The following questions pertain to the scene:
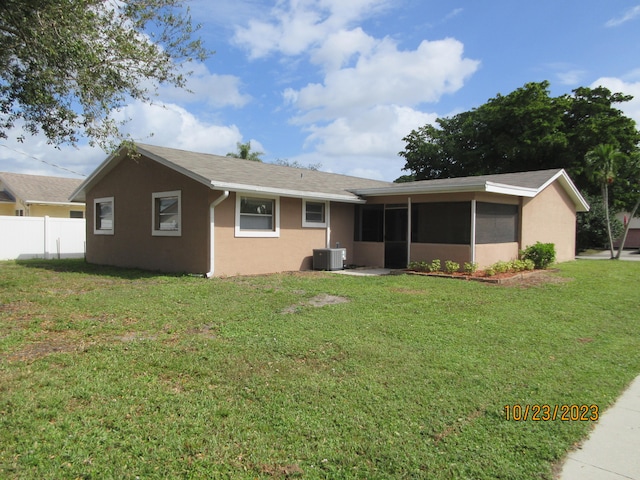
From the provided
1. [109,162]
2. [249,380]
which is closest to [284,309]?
[249,380]

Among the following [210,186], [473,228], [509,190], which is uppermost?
[509,190]

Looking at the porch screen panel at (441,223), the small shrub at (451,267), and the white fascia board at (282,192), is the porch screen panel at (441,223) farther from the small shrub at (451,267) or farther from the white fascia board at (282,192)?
the white fascia board at (282,192)

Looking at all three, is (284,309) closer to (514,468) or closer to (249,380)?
(249,380)

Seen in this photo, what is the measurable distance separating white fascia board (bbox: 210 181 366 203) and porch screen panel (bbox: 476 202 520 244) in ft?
12.9

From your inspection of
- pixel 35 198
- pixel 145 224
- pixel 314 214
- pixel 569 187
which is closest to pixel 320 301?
pixel 314 214

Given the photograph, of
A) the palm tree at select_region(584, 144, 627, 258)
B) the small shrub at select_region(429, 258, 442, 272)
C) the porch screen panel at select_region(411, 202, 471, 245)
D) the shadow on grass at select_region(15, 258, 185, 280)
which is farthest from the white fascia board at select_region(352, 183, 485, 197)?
the palm tree at select_region(584, 144, 627, 258)

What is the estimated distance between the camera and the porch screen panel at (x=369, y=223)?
15.7 meters

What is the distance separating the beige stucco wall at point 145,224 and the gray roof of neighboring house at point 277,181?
47 centimetres

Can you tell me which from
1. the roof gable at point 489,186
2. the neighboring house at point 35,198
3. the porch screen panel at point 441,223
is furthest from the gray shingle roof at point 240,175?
the neighboring house at point 35,198

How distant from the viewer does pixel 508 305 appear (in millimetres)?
8711

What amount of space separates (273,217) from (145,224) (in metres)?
4.08

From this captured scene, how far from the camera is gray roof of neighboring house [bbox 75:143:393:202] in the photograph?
37.9 feet

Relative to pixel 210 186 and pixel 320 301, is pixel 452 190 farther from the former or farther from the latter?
pixel 210 186

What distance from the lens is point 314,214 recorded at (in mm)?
14633
